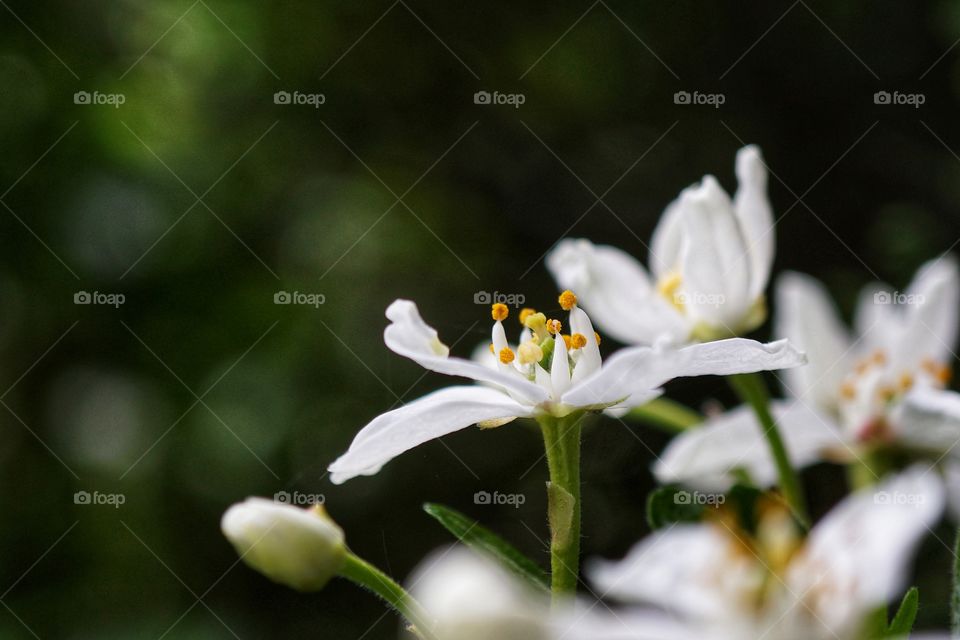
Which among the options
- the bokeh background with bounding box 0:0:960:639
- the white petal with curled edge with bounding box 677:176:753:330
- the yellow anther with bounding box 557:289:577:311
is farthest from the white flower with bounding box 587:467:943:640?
Result: the bokeh background with bounding box 0:0:960:639

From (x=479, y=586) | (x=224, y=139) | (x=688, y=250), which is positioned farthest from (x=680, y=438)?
(x=224, y=139)

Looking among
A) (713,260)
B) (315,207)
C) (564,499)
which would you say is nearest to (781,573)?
(564,499)

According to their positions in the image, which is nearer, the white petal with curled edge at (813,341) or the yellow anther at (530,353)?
the yellow anther at (530,353)

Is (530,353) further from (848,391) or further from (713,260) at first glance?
(848,391)

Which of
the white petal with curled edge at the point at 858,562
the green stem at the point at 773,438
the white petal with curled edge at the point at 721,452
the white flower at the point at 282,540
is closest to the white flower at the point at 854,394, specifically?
the white petal with curled edge at the point at 721,452

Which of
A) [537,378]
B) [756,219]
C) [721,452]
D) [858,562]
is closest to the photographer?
[858,562]

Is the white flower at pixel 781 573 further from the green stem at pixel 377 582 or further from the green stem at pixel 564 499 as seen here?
the green stem at pixel 377 582
